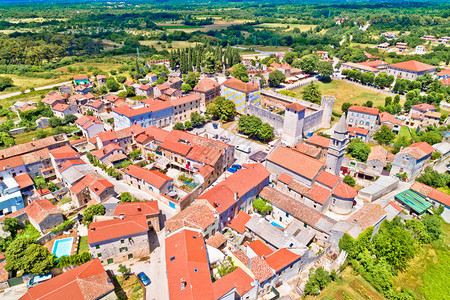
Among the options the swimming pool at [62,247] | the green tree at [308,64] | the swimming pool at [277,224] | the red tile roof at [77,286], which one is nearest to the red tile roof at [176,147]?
the swimming pool at [277,224]

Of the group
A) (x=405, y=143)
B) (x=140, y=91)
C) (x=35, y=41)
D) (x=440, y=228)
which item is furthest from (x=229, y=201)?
(x=35, y=41)

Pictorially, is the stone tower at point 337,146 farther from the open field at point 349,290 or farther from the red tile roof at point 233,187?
the open field at point 349,290

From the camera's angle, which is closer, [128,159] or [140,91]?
[128,159]

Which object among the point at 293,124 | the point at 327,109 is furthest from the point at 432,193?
the point at 327,109

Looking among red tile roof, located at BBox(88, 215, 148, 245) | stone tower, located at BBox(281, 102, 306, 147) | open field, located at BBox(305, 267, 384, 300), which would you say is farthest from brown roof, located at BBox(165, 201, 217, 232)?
stone tower, located at BBox(281, 102, 306, 147)

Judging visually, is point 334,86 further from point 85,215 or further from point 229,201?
point 85,215

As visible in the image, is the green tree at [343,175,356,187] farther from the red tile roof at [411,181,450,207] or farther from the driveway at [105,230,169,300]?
the driveway at [105,230,169,300]
